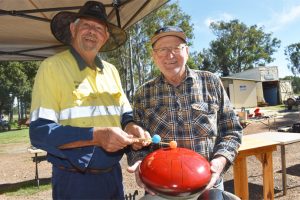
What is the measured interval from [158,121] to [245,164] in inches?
125

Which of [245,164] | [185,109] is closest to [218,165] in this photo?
[185,109]

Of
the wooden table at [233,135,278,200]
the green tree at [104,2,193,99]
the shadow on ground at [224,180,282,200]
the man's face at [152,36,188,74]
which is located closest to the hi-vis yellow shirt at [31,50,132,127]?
the man's face at [152,36,188,74]

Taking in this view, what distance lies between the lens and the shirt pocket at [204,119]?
2.67 m

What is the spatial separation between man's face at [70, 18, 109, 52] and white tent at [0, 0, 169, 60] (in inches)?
68.3

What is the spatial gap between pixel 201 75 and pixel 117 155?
3.02 ft

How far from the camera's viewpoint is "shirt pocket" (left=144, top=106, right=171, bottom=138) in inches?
107

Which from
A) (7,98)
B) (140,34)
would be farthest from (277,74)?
(7,98)

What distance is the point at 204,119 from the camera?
2682 millimetres

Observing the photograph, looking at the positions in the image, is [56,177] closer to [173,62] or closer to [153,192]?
[153,192]

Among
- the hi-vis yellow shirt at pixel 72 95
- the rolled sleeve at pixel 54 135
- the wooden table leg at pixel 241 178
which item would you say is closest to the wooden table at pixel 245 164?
the wooden table leg at pixel 241 178

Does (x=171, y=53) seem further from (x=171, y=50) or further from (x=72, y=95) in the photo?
(x=72, y=95)

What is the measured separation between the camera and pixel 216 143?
2766 mm

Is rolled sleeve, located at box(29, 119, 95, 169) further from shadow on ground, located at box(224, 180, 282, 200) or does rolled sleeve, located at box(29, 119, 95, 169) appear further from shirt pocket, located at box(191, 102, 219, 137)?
shadow on ground, located at box(224, 180, 282, 200)

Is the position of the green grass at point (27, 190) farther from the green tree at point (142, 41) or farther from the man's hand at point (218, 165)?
the green tree at point (142, 41)
